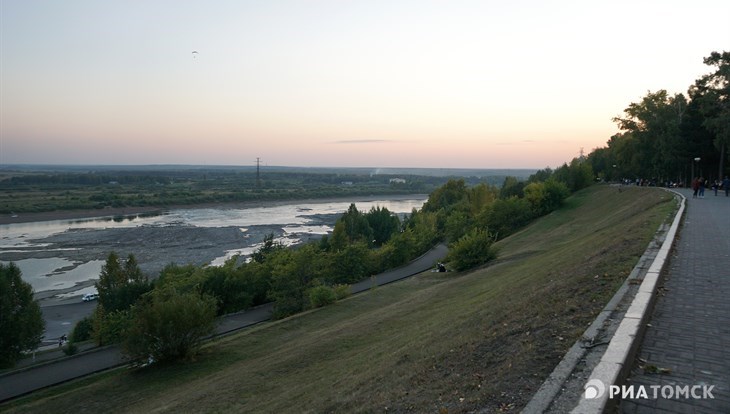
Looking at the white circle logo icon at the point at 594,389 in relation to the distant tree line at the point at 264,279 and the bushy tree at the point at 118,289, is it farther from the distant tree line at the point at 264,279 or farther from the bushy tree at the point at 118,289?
the bushy tree at the point at 118,289

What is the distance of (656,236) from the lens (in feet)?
48.3

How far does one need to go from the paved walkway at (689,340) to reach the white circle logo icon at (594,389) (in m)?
0.28

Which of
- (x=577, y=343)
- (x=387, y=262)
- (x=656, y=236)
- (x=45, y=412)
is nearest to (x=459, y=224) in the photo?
(x=387, y=262)

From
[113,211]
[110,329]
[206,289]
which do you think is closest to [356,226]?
[206,289]

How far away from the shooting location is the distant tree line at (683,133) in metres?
36.5

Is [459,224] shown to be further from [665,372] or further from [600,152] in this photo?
[600,152]

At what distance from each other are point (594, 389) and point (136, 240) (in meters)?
71.0

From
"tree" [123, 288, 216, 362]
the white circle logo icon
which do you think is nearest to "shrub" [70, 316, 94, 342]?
"tree" [123, 288, 216, 362]

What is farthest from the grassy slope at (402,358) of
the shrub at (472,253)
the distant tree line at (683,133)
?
the distant tree line at (683,133)

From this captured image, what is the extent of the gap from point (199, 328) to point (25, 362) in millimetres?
14934

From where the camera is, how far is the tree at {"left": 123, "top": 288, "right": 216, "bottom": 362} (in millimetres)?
19453

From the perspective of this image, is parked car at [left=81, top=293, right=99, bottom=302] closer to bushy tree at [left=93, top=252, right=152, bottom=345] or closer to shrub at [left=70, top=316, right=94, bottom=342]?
bushy tree at [left=93, top=252, right=152, bottom=345]

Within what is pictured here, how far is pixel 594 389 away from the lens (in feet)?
15.3

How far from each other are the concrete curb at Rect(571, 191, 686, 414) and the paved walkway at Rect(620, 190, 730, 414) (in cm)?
18
